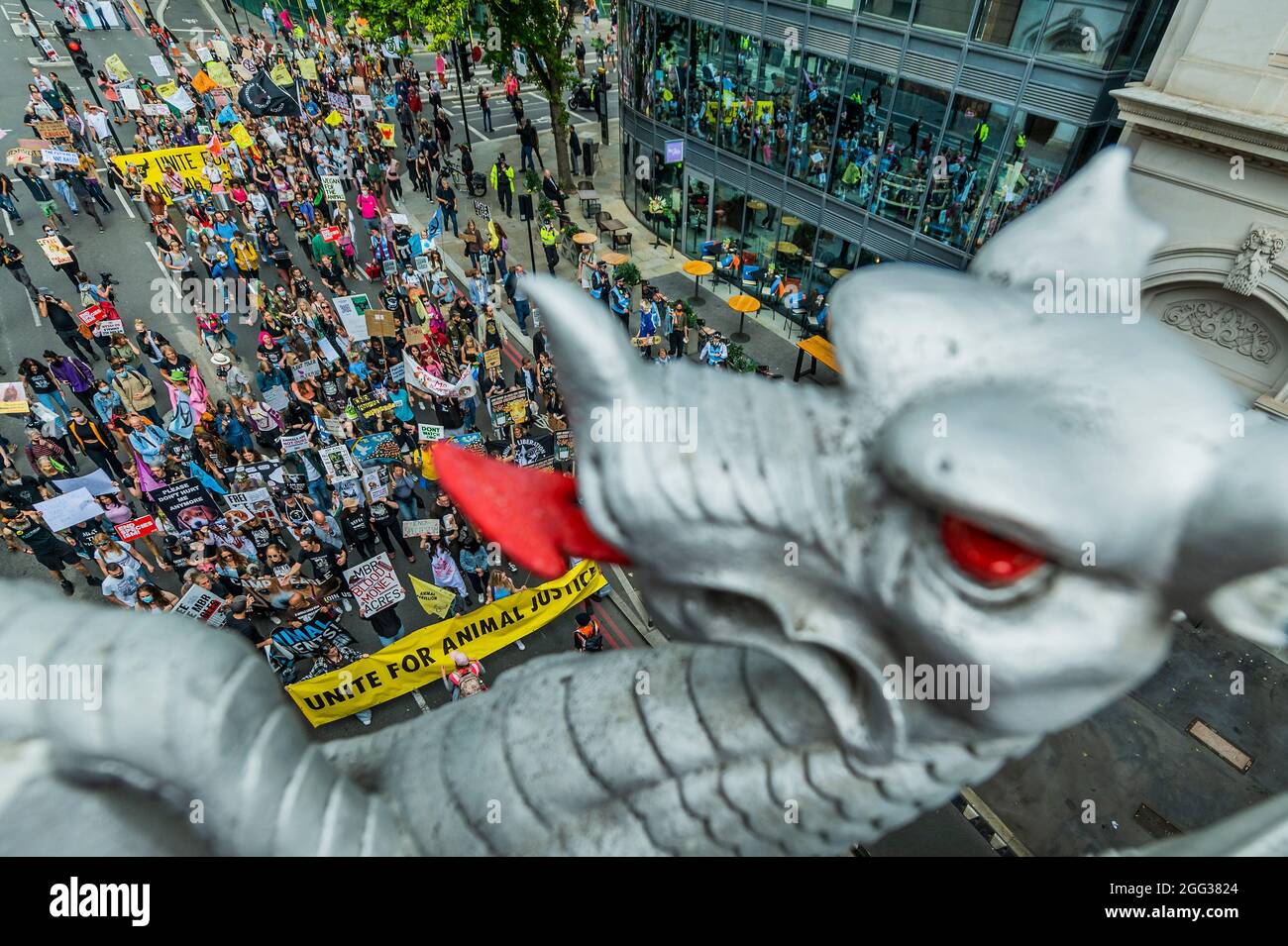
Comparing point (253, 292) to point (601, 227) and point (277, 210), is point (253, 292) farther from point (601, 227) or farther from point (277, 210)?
point (601, 227)

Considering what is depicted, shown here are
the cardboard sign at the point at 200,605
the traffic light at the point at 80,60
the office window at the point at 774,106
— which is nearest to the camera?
the cardboard sign at the point at 200,605

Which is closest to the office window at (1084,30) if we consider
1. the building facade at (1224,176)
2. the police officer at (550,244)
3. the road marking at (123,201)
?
the building facade at (1224,176)

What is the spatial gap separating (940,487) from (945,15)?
21.2m

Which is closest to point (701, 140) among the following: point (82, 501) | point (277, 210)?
point (277, 210)

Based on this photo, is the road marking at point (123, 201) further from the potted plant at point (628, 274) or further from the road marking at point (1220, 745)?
the road marking at point (1220, 745)

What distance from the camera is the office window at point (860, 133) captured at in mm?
20797

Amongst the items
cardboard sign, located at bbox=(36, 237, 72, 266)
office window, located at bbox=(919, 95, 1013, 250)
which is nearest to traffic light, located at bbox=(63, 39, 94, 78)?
cardboard sign, located at bbox=(36, 237, 72, 266)

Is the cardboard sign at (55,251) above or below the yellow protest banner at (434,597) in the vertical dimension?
above

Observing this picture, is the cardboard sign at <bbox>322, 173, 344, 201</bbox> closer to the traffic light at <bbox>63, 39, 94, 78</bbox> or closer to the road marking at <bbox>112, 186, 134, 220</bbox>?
the road marking at <bbox>112, 186, 134, 220</bbox>

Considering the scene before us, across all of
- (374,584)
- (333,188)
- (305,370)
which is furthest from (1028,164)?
(333,188)

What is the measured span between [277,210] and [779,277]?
20431 mm

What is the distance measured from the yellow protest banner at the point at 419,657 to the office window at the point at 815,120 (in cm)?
1582

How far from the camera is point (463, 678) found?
11.6 m

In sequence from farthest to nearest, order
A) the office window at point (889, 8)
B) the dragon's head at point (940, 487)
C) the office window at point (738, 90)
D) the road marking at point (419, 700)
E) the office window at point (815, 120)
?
the office window at point (738, 90), the office window at point (815, 120), the office window at point (889, 8), the road marking at point (419, 700), the dragon's head at point (940, 487)
